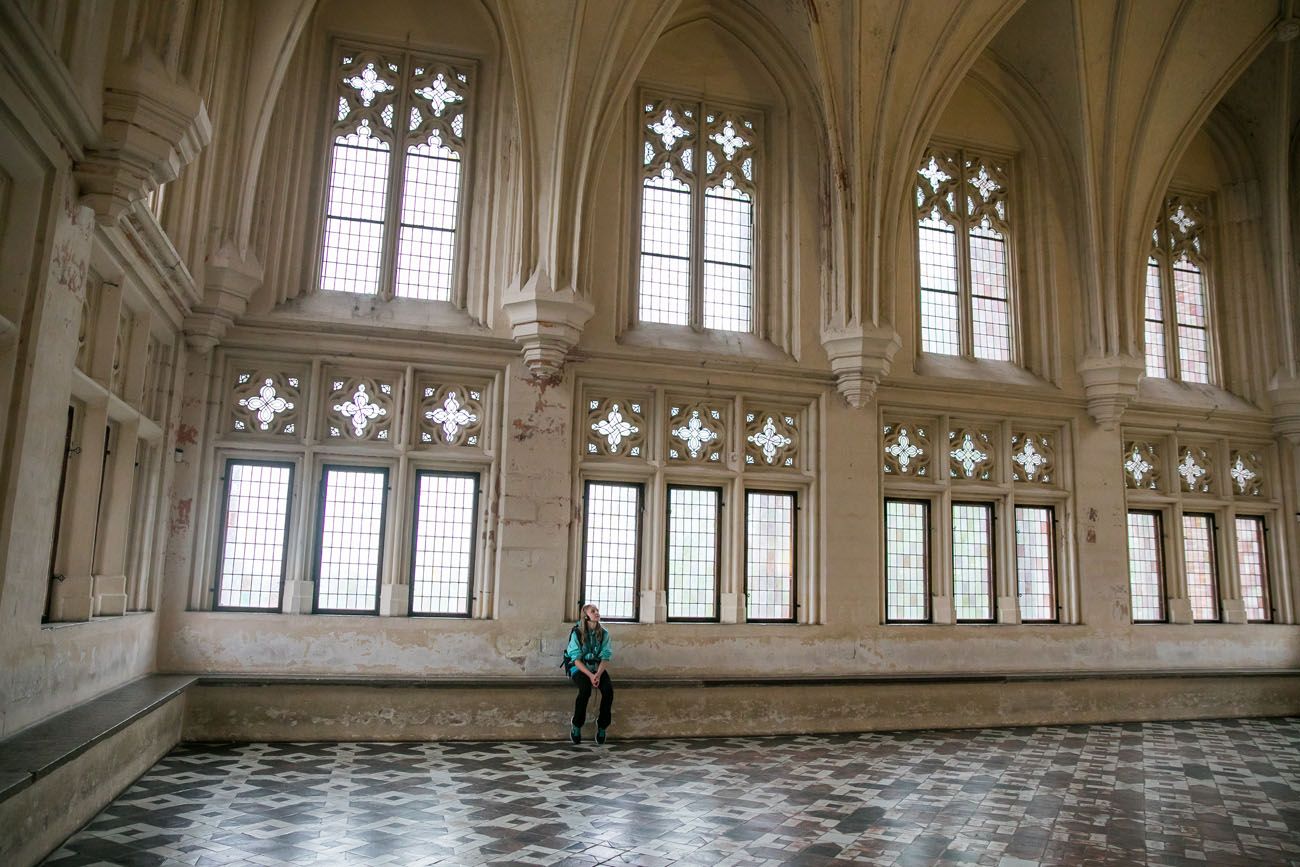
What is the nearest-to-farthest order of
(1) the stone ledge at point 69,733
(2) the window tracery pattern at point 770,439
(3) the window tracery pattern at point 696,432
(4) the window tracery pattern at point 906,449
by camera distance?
(1) the stone ledge at point 69,733 < (3) the window tracery pattern at point 696,432 < (2) the window tracery pattern at point 770,439 < (4) the window tracery pattern at point 906,449

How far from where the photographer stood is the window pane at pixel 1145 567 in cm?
1209

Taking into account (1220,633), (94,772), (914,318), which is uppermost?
(914,318)

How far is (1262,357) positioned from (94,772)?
1472 centimetres

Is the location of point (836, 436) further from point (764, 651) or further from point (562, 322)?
point (562, 322)

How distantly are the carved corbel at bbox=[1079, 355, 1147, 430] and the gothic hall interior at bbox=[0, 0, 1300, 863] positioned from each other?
5 centimetres

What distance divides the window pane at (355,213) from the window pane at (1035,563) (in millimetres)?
8408

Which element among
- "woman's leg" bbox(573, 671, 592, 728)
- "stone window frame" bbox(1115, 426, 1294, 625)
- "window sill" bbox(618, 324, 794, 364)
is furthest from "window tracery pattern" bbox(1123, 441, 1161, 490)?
"woman's leg" bbox(573, 671, 592, 728)

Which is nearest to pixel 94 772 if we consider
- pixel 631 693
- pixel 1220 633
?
pixel 631 693

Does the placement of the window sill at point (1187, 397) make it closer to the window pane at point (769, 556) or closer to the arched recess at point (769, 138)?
the arched recess at point (769, 138)

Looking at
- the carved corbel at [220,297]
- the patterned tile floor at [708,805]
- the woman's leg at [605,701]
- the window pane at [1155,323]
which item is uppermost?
the window pane at [1155,323]

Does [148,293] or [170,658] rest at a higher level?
[148,293]

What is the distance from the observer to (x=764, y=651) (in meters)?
10.2

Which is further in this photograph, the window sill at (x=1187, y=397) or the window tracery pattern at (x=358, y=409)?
the window sill at (x=1187, y=397)

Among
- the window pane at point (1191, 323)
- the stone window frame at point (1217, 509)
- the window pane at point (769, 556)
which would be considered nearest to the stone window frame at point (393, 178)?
the window pane at point (769, 556)
